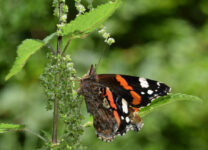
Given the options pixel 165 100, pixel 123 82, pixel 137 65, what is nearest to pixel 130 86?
pixel 123 82

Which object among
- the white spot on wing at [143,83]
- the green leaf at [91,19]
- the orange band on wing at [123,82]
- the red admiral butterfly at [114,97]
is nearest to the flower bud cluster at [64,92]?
the green leaf at [91,19]

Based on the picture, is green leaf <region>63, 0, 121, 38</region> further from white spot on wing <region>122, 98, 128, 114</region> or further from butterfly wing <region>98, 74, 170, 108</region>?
white spot on wing <region>122, 98, 128, 114</region>

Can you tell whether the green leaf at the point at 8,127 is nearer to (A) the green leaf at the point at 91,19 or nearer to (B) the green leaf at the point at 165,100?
(A) the green leaf at the point at 91,19

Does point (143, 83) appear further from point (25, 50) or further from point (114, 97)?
point (25, 50)

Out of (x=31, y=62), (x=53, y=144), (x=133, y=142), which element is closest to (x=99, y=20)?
(x=53, y=144)

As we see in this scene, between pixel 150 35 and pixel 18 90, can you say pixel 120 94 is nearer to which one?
pixel 18 90

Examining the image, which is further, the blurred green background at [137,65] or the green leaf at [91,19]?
the blurred green background at [137,65]
